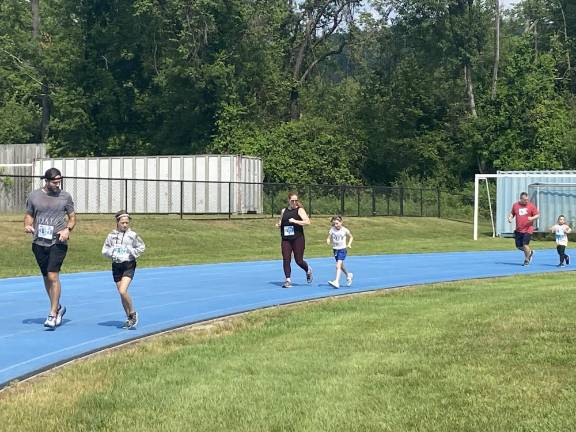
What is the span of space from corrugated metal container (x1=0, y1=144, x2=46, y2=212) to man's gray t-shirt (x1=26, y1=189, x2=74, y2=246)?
97.8 feet

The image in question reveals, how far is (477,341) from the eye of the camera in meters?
8.89

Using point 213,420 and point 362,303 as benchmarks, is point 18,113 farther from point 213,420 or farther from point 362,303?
point 213,420

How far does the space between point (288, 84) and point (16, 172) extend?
20.3 meters

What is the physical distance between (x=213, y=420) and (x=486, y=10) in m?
58.9

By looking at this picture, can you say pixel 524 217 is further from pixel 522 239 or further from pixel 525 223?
pixel 522 239

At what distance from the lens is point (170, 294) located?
47.7 feet

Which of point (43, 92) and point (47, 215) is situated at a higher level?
point (43, 92)

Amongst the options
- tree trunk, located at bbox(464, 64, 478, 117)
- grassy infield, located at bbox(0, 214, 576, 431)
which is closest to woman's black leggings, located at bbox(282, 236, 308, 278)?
grassy infield, located at bbox(0, 214, 576, 431)

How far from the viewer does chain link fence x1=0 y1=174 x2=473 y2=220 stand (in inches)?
1451

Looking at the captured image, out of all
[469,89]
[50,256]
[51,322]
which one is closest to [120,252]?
→ [50,256]

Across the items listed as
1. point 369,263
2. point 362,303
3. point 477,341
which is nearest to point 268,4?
point 369,263

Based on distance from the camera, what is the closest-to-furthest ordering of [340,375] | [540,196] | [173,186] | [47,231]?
[340,375] < [47,231] < [540,196] < [173,186]

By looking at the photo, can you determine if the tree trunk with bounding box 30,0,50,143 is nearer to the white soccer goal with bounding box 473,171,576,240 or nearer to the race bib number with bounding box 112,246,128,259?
the white soccer goal with bounding box 473,171,576,240

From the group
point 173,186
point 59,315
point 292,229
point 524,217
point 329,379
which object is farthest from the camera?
point 173,186
